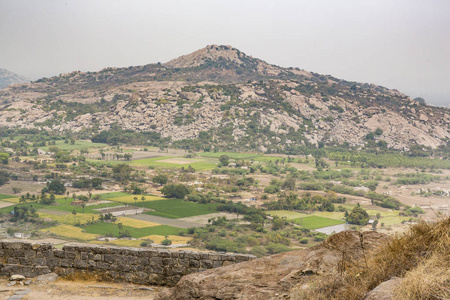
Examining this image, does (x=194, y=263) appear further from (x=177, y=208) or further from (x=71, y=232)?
(x=177, y=208)

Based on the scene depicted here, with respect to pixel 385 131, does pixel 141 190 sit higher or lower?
lower

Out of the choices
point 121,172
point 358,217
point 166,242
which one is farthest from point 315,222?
point 121,172

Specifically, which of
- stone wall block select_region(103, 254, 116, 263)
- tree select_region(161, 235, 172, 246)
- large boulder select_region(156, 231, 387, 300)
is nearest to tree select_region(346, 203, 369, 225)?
tree select_region(161, 235, 172, 246)

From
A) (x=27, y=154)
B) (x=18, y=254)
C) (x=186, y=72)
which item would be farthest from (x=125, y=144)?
(x=18, y=254)

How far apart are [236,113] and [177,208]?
2126 inches

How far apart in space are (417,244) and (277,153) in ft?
315

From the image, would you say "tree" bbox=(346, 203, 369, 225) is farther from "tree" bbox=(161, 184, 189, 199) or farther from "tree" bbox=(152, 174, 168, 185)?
"tree" bbox=(152, 174, 168, 185)

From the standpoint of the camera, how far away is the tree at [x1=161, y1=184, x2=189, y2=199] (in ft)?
210

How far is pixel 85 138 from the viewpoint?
10988 cm

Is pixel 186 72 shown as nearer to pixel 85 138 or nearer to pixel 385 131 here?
pixel 85 138

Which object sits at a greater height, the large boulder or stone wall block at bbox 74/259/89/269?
the large boulder

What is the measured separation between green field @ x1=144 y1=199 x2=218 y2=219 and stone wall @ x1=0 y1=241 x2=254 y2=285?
4856 centimetres

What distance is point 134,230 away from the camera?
162 ft

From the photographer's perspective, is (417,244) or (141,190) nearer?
(417,244)
